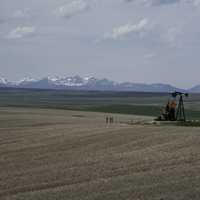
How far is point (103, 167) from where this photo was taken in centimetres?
2062

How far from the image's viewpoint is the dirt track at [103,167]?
15.6 metres

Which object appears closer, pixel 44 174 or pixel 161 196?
pixel 161 196

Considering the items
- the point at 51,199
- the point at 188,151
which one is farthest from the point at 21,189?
the point at 188,151

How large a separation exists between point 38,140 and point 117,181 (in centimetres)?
1663

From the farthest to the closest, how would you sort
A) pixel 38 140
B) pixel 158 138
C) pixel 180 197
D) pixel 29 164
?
pixel 38 140 → pixel 158 138 → pixel 29 164 → pixel 180 197

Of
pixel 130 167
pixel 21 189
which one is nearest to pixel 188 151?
pixel 130 167

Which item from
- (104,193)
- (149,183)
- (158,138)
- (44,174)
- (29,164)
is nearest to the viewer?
(104,193)

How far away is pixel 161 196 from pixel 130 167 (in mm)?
5732

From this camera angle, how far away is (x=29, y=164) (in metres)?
22.9

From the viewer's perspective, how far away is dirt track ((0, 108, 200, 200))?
15562 millimetres

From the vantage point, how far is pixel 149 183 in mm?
16453

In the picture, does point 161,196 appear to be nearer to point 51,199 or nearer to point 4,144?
point 51,199

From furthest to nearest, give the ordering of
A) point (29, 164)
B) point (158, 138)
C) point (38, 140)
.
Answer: point (38, 140) < point (158, 138) < point (29, 164)

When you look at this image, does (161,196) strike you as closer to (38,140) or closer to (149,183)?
(149,183)
